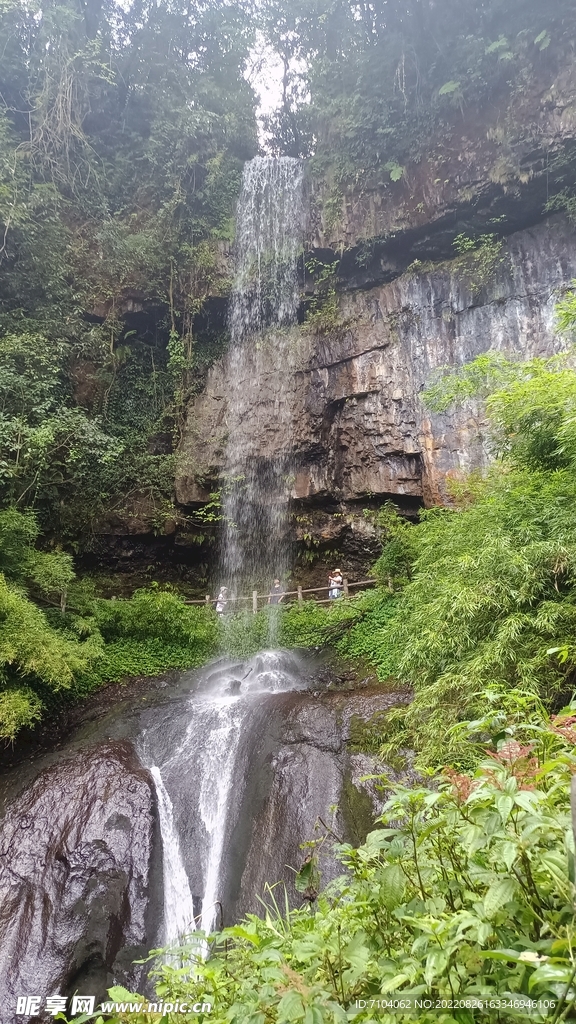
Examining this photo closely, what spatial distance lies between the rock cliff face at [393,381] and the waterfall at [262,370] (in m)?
0.13

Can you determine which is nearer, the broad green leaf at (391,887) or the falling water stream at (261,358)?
the broad green leaf at (391,887)

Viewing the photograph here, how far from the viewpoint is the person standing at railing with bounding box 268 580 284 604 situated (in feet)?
39.5

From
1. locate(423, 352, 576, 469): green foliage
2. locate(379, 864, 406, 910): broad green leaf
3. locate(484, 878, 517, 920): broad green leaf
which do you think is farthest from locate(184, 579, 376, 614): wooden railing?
locate(484, 878, 517, 920): broad green leaf

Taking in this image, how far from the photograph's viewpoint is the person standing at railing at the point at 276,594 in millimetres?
12049

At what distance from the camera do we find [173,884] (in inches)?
200

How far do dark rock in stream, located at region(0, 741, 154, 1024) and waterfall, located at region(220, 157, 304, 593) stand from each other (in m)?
7.73

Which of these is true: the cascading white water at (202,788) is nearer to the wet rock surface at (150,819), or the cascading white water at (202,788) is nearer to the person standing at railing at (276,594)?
the wet rock surface at (150,819)

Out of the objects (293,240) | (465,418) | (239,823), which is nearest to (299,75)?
(293,240)

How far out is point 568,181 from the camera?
36.7 ft

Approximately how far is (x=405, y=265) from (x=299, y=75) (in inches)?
335

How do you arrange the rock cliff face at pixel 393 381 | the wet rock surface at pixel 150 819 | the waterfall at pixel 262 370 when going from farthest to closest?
the waterfall at pixel 262 370, the rock cliff face at pixel 393 381, the wet rock surface at pixel 150 819

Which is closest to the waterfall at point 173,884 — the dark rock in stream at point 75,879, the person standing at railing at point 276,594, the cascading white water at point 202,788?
the cascading white water at point 202,788

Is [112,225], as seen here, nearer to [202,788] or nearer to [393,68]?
[393,68]

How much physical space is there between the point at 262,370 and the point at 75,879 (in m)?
12.2
